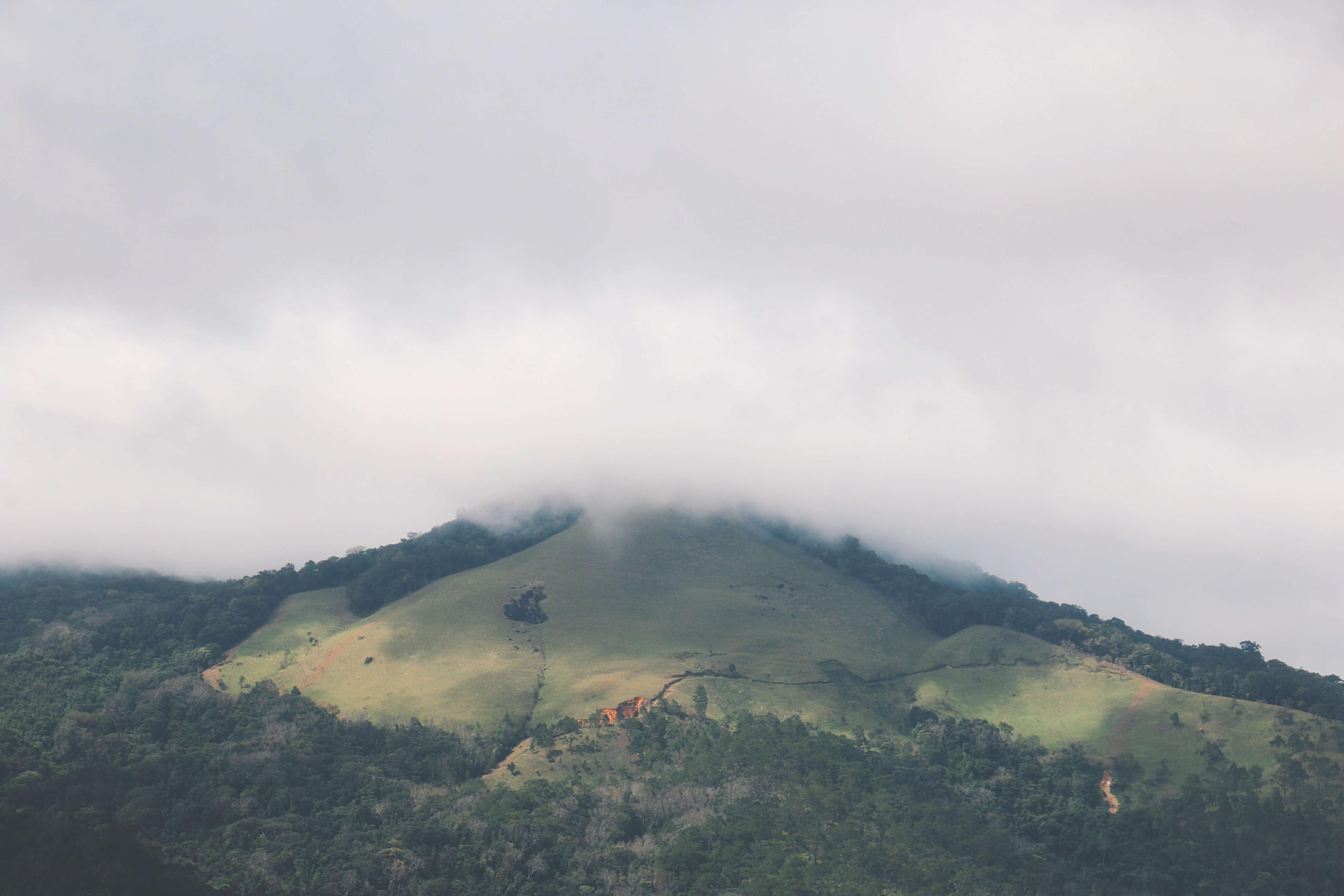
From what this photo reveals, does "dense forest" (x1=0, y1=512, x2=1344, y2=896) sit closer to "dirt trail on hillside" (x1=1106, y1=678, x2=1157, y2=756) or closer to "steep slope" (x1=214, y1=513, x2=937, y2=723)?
"dirt trail on hillside" (x1=1106, y1=678, x2=1157, y2=756)

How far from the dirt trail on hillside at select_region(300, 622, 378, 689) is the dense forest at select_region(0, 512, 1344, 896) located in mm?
6161

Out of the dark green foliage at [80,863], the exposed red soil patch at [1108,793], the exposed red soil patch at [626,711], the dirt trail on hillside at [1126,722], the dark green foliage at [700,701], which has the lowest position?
the dark green foliage at [80,863]

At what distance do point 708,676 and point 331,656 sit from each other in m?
67.6

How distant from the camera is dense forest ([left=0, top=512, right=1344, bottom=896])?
11575 centimetres

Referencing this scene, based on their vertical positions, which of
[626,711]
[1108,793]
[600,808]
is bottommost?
[600,808]

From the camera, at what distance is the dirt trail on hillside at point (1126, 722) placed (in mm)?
155625

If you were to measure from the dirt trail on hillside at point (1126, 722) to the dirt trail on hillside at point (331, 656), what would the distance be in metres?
130

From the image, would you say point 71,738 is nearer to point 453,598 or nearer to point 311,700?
point 311,700

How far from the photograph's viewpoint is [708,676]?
17375 centimetres

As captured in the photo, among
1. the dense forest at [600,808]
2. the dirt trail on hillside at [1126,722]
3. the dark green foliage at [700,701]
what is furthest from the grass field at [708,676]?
the dense forest at [600,808]

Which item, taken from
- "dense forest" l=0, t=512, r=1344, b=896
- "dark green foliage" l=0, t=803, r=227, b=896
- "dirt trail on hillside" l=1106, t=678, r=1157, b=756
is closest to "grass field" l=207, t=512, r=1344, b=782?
"dirt trail on hillside" l=1106, t=678, r=1157, b=756

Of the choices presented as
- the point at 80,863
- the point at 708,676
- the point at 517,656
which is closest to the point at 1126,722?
the point at 708,676

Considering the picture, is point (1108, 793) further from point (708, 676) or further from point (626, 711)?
point (626, 711)

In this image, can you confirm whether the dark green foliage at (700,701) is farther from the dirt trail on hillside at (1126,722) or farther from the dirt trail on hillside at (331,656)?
the dirt trail on hillside at (331,656)
